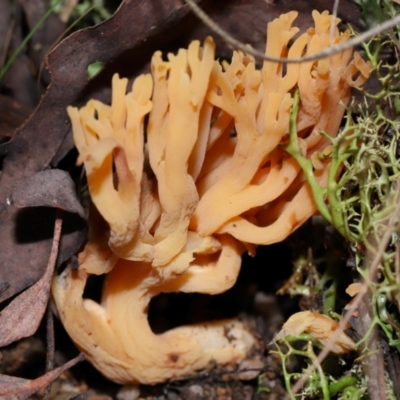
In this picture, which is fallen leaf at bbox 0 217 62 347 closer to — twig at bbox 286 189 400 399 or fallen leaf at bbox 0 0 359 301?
fallen leaf at bbox 0 0 359 301

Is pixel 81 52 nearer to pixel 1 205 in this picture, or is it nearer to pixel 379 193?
pixel 1 205

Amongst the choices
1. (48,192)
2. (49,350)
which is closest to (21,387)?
(49,350)

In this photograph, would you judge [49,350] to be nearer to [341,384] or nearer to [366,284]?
[341,384]

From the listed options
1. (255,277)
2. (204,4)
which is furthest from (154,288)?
(204,4)

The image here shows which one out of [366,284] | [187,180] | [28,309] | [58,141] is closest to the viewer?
[366,284]

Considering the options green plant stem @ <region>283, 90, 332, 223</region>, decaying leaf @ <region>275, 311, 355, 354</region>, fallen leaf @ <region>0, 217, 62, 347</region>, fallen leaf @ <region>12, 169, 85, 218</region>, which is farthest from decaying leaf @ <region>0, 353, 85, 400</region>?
green plant stem @ <region>283, 90, 332, 223</region>

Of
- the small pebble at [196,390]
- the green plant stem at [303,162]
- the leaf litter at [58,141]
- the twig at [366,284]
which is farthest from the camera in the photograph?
the small pebble at [196,390]

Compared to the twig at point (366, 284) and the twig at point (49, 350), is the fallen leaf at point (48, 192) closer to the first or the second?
the twig at point (49, 350)

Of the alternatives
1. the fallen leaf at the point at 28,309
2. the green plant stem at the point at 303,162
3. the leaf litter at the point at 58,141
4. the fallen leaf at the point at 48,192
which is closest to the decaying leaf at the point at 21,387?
the leaf litter at the point at 58,141
